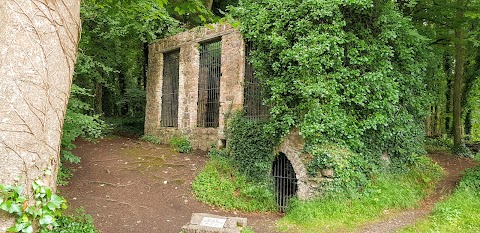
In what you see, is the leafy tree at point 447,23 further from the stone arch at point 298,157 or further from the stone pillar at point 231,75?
the stone arch at point 298,157

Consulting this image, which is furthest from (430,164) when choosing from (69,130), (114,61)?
(114,61)

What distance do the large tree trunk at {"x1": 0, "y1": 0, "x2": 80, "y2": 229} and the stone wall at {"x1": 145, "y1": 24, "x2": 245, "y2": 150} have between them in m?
6.46

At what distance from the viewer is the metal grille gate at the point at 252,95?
911 cm

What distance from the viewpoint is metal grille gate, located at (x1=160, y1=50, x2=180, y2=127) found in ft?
40.0

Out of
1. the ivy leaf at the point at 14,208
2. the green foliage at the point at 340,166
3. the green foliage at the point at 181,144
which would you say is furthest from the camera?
the green foliage at the point at 181,144

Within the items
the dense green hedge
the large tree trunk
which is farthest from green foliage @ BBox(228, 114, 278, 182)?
the large tree trunk

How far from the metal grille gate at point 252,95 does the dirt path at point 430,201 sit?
3.75m

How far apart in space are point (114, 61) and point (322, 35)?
874cm

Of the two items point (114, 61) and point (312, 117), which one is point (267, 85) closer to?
point (312, 117)

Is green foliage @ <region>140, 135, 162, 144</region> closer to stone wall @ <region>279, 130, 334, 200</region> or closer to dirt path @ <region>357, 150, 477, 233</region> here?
stone wall @ <region>279, 130, 334, 200</region>

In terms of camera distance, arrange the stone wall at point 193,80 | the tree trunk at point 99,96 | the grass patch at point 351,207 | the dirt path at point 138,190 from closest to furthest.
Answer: the grass patch at point 351,207
the dirt path at point 138,190
the stone wall at point 193,80
the tree trunk at point 99,96

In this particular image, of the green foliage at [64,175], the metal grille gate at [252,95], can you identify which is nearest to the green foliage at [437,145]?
the metal grille gate at [252,95]

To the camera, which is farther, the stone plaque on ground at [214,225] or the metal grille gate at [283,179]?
the metal grille gate at [283,179]

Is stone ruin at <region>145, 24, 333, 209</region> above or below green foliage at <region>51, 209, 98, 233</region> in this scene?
above
